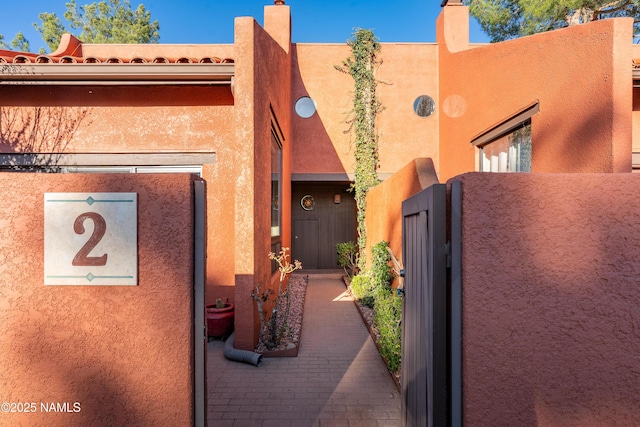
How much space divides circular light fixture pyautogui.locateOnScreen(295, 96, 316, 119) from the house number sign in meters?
8.50

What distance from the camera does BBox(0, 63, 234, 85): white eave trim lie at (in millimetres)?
4824

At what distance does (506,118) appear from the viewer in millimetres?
5484

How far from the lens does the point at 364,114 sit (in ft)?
31.6

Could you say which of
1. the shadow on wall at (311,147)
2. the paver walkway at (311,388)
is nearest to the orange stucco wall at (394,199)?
the shadow on wall at (311,147)

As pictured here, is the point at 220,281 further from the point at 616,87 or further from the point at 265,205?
the point at 616,87

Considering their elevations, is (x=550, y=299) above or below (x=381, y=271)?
above

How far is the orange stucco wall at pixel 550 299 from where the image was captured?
68.0 inches

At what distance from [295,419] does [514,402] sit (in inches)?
85.7

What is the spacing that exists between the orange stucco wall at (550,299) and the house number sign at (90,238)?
2045mm

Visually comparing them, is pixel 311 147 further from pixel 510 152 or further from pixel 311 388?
pixel 311 388

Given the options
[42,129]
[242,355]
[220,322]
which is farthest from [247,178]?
[42,129]

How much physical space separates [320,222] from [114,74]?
8.68 metres

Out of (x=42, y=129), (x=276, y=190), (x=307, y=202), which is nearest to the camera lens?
(x=42, y=129)

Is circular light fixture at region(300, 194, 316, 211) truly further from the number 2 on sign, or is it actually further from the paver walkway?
the number 2 on sign
